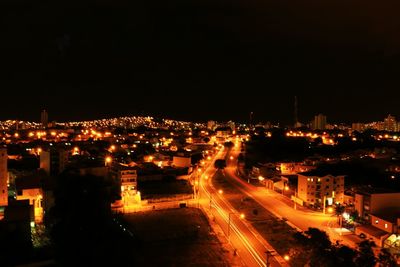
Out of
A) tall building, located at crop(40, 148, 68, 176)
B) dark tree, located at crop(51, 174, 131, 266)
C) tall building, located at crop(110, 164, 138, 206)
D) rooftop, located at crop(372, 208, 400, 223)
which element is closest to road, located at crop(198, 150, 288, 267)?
tall building, located at crop(110, 164, 138, 206)

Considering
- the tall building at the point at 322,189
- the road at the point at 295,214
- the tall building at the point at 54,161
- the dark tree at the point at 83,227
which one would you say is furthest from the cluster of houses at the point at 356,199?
the tall building at the point at 54,161

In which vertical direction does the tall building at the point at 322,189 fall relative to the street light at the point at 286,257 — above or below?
above

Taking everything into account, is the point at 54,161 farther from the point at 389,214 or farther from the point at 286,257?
the point at 389,214

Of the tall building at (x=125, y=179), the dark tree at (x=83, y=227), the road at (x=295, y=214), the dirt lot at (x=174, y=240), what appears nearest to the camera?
the dark tree at (x=83, y=227)

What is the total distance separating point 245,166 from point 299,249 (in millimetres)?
11511

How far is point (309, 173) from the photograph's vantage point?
444 inches

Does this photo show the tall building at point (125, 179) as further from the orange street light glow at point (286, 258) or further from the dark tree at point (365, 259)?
the dark tree at point (365, 259)

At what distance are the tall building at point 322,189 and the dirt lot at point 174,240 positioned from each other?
3.06 m

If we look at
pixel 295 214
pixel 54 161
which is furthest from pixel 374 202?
pixel 54 161

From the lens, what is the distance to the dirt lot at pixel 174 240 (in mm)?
6848

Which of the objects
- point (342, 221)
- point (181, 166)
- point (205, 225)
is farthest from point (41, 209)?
point (181, 166)

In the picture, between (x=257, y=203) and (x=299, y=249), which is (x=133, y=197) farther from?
(x=299, y=249)

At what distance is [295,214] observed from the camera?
10.0 metres

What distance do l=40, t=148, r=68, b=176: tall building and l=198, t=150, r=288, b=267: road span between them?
4.47 meters
